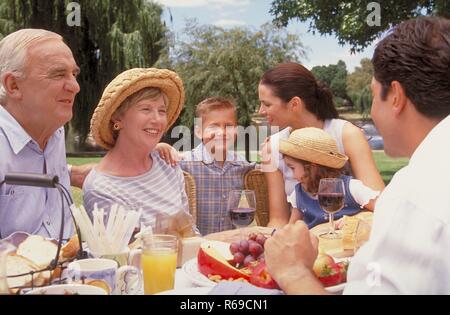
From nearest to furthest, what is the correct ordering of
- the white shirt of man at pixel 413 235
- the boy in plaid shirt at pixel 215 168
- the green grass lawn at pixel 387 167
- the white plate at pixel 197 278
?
the white shirt of man at pixel 413 235 → the white plate at pixel 197 278 → the boy in plaid shirt at pixel 215 168 → the green grass lawn at pixel 387 167

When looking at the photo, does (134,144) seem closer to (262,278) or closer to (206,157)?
(206,157)

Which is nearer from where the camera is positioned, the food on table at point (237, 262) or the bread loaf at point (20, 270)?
the bread loaf at point (20, 270)

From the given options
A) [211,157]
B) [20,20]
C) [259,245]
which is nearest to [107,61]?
[20,20]

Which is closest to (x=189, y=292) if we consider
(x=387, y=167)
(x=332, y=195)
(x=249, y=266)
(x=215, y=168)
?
(x=249, y=266)

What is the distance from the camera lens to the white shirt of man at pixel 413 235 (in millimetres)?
956

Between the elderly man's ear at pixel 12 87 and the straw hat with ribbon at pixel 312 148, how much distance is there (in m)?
1.39

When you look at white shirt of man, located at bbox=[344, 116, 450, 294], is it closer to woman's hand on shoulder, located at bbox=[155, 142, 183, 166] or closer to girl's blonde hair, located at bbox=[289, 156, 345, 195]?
girl's blonde hair, located at bbox=[289, 156, 345, 195]

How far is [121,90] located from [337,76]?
13.4 meters

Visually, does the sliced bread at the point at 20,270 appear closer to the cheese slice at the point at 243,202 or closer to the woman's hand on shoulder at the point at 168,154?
the cheese slice at the point at 243,202

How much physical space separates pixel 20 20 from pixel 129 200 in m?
12.4

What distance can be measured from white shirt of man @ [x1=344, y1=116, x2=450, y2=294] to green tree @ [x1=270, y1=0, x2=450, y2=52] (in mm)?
6857

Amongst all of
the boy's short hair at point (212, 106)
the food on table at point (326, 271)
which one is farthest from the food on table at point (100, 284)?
the boy's short hair at point (212, 106)

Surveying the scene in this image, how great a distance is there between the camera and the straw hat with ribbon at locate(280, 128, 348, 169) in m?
2.65

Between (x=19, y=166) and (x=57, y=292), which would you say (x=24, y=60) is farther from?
(x=57, y=292)
